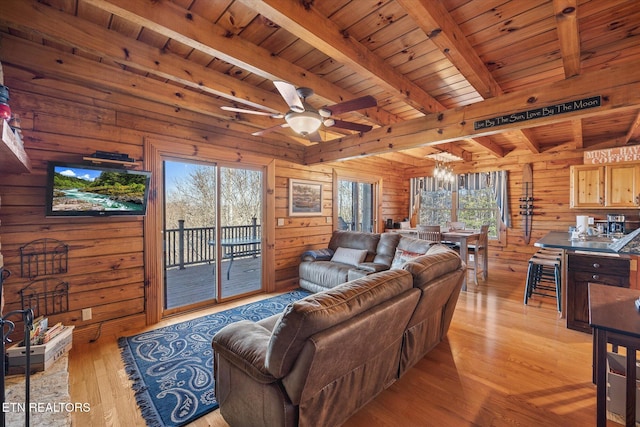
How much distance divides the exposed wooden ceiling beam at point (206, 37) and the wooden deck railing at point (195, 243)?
270 centimetres

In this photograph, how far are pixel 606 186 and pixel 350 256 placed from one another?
4762 millimetres

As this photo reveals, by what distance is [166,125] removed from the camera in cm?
342

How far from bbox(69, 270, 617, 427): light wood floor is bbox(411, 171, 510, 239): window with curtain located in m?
3.56

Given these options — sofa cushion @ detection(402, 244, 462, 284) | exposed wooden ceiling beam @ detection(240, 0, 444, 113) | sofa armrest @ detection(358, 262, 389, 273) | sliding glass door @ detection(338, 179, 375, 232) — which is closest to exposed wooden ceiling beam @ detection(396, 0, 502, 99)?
exposed wooden ceiling beam @ detection(240, 0, 444, 113)

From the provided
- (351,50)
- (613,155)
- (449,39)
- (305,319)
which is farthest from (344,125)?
(613,155)

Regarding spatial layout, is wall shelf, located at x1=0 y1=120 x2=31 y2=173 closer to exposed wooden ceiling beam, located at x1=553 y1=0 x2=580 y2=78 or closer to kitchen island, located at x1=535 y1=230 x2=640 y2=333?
exposed wooden ceiling beam, located at x1=553 y1=0 x2=580 y2=78

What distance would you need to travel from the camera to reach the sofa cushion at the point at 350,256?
4.28m

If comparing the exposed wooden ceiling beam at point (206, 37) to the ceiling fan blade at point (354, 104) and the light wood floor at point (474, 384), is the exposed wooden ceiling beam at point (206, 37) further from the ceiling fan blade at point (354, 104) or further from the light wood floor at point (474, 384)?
the light wood floor at point (474, 384)

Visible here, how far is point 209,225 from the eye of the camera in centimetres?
413

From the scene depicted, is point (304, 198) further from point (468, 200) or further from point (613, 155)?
point (613, 155)

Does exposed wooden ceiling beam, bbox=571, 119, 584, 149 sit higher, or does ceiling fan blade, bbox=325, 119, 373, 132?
exposed wooden ceiling beam, bbox=571, 119, 584, 149

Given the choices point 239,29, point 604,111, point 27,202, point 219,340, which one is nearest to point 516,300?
point 604,111

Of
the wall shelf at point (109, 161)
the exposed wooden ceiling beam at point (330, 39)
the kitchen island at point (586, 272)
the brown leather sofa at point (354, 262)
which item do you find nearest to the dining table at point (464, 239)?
the brown leather sofa at point (354, 262)

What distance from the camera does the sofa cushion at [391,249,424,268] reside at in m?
3.79
